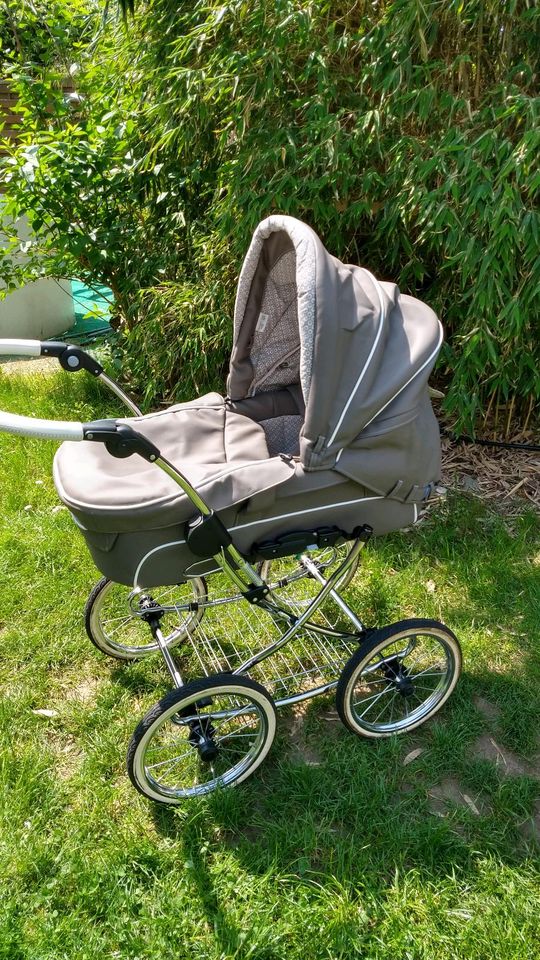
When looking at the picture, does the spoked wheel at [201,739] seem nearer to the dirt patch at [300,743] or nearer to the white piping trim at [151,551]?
the dirt patch at [300,743]

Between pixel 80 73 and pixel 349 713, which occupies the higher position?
pixel 80 73

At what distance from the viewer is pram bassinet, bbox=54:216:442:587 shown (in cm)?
182

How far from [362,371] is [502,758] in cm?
148

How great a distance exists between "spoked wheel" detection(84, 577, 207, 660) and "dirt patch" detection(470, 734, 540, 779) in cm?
115

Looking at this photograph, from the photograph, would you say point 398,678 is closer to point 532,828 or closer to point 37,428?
point 532,828

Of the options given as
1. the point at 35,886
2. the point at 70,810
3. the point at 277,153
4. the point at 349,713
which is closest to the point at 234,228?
the point at 277,153

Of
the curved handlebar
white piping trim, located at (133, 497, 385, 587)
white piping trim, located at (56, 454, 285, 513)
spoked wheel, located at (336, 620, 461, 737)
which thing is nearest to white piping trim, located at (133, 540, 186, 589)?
white piping trim, located at (133, 497, 385, 587)

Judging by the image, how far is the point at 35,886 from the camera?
2023 mm

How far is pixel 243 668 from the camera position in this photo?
7.60ft

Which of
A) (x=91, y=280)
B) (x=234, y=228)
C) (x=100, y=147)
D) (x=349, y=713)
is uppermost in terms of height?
(x=100, y=147)

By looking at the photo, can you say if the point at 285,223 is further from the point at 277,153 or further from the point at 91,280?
the point at 91,280

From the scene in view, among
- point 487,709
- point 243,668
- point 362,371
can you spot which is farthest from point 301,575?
point 362,371

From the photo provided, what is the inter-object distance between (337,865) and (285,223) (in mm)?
1941

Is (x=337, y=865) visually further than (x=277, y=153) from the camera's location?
No
